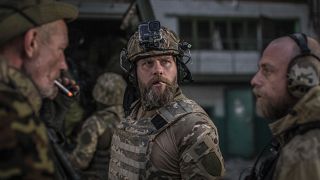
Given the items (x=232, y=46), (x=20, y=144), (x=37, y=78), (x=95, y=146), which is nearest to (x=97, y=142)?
(x=95, y=146)

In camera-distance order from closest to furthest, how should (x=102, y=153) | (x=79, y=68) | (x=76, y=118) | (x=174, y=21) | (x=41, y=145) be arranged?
1. (x=41, y=145)
2. (x=102, y=153)
3. (x=76, y=118)
4. (x=79, y=68)
5. (x=174, y=21)

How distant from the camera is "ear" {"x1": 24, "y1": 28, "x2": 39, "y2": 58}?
76.3 inches

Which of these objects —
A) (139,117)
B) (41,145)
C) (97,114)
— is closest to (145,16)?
(97,114)

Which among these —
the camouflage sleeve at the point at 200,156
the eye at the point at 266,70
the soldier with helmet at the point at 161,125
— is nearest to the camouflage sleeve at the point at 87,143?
the soldier with helmet at the point at 161,125

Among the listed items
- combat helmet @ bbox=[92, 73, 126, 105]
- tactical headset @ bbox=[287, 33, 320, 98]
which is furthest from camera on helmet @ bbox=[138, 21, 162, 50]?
combat helmet @ bbox=[92, 73, 126, 105]

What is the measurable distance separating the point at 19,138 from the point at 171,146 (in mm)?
1287

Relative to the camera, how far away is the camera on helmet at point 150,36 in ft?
10.6

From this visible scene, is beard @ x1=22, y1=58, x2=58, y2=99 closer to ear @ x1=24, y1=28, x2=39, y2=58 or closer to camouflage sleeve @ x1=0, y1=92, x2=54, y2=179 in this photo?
ear @ x1=24, y1=28, x2=39, y2=58

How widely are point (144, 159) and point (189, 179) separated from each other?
0.31 m

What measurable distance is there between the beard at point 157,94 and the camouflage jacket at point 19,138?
137 cm

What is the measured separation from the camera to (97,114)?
17.5ft

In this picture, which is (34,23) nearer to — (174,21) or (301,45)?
(301,45)

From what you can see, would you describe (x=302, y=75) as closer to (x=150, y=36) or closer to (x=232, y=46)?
(x=150, y=36)

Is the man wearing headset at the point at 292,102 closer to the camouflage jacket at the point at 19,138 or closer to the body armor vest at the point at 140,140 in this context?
the body armor vest at the point at 140,140
